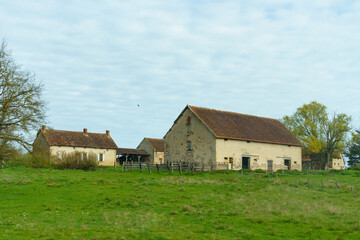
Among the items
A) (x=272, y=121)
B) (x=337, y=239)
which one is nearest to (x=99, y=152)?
(x=272, y=121)

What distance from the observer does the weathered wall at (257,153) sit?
45.2 meters

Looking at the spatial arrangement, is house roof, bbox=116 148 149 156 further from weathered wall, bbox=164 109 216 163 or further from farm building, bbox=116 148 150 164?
weathered wall, bbox=164 109 216 163

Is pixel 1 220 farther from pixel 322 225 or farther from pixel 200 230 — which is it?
pixel 322 225

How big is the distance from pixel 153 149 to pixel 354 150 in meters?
43.1

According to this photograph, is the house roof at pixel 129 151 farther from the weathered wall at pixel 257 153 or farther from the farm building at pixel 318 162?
the farm building at pixel 318 162

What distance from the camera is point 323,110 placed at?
249ft

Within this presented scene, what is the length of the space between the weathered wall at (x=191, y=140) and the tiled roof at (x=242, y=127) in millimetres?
1027

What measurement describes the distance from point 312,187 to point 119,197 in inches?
622

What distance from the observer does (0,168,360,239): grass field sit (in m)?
14.5

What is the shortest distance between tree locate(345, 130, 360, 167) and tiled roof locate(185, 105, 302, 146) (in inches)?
1070

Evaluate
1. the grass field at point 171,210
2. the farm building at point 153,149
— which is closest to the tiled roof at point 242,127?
the grass field at point 171,210

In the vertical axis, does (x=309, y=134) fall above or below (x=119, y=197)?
above

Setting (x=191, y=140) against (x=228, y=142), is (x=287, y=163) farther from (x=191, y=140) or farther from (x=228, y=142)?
(x=191, y=140)

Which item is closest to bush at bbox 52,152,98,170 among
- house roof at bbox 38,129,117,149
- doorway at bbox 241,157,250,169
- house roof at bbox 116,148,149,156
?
house roof at bbox 38,129,117,149
